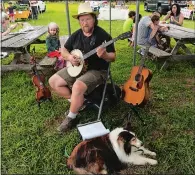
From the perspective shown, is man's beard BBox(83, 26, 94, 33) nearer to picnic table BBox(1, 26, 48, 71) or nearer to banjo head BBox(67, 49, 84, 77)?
banjo head BBox(67, 49, 84, 77)

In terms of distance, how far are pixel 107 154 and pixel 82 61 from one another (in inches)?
53.8

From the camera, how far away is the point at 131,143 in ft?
9.37

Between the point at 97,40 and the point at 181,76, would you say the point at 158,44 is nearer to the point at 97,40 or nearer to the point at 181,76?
the point at 181,76

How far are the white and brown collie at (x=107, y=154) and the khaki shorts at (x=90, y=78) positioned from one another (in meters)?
0.85

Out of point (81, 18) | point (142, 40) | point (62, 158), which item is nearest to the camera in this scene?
point (62, 158)

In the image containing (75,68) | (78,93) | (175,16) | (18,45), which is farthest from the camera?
(175,16)

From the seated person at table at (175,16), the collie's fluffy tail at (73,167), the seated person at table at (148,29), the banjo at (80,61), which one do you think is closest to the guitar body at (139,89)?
the banjo at (80,61)

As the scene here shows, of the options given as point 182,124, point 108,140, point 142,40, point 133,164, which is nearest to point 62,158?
point 108,140

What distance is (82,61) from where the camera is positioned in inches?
142

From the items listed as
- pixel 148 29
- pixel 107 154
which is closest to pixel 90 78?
pixel 107 154

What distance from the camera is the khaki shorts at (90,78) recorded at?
11.7ft

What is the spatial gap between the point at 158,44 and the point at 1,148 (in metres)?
4.96

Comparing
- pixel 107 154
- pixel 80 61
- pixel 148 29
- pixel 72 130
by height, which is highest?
pixel 80 61

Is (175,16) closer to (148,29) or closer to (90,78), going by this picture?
(148,29)
